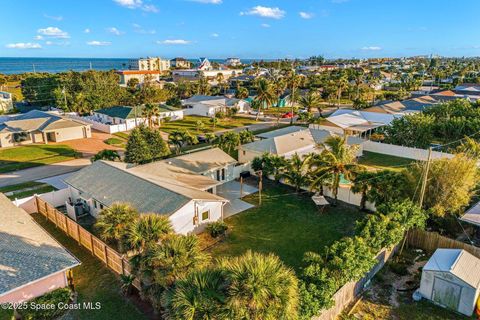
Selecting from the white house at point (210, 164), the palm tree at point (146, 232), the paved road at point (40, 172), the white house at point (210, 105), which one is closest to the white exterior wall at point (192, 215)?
the palm tree at point (146, 232)

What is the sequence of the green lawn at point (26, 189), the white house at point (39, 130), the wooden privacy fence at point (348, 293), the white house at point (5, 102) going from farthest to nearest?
the white house at point (5, 102) → the white house at point (39, 130) → the green lawn at point (26, 189) → the wooden privacy fence at point (348, 293)

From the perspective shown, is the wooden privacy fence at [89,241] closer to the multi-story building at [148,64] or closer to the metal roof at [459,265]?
the metal roof at [459,265]

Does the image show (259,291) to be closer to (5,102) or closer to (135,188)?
(135,188)

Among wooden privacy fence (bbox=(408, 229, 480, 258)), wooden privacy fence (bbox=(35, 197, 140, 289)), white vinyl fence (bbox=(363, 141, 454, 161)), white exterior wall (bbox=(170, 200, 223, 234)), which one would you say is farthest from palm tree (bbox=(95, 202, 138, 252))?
white vinyl fence (bbox=(363, 141, 454, 161))

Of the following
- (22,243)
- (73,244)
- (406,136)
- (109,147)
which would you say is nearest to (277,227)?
(73,244)

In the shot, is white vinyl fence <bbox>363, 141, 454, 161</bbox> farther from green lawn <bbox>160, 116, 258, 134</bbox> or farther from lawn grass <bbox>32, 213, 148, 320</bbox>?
lawn grass <bbox>32, 213, 148, 320</bbox>
